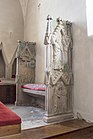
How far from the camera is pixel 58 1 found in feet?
16.4

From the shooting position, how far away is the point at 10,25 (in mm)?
6820

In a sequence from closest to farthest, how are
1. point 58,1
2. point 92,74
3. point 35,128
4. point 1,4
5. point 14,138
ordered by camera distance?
1. point 14,138
2. point 35,128
3. point 92,74
4. point 58,1
5. point 1,4

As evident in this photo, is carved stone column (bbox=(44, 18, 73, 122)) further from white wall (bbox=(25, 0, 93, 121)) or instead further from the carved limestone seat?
the carved limestone seat

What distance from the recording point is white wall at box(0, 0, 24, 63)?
21.9ft

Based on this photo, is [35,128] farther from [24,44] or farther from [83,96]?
[24,44]

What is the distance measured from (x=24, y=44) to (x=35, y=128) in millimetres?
3203

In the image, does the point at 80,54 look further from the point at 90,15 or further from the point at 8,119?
the point at 8,119

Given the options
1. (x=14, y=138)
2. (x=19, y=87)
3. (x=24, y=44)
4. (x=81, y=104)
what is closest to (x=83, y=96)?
(x=81, y=104)

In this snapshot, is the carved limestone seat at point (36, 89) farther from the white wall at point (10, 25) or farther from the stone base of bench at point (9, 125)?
the stone base of bench at point (9, 125)

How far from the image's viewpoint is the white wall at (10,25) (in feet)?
21.9

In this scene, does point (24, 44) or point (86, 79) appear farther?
point (24, 44)

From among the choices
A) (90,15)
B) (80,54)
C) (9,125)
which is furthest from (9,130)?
(90,15)

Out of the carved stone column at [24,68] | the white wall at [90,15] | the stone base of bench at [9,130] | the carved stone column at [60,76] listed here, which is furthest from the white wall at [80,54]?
the stone base of bench at [9,130]

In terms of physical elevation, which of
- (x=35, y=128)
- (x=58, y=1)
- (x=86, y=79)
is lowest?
(x=35, y=128)
